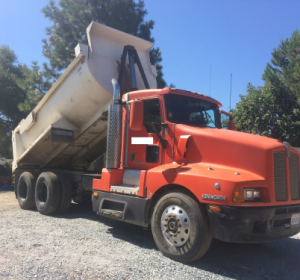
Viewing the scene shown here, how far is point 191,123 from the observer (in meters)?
4.95

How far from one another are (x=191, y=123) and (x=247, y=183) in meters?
1.67

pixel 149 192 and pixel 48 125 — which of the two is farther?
pixel 48 125

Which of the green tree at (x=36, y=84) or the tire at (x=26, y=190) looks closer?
the tire at (x=26, y=190)

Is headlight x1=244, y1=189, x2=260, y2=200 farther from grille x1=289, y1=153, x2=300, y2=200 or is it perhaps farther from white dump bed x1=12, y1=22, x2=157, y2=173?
white dump bed x1=12, y1=22, x2=157, y2=173

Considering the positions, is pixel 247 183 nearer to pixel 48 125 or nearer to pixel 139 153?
pixel 139 153

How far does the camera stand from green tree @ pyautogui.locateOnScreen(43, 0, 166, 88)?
14.7m

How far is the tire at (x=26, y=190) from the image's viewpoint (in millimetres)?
→ 7730

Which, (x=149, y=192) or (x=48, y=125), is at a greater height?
(x=48, y=125)

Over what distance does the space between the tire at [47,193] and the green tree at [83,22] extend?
345 inches

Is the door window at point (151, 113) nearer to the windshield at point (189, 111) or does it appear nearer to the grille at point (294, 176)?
the windshield at point (189, 111)

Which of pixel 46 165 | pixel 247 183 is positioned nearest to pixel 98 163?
pixel 46 165

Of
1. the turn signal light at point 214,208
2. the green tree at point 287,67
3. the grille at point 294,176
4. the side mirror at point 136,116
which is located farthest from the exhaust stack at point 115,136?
the green tree at point 287,67

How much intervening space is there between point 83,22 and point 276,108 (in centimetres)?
1174

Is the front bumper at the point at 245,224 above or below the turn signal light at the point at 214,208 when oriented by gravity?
below
